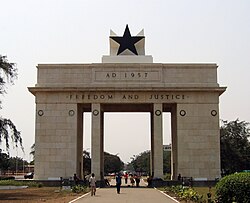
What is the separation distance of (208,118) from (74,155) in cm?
1481

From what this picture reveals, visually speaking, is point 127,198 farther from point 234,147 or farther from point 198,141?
point 234,147

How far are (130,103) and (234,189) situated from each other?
30.7m

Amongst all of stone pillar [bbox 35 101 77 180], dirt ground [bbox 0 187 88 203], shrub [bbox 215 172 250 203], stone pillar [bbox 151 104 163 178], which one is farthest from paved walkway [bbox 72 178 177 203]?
stone pillar [bbox 35 101 77 180]

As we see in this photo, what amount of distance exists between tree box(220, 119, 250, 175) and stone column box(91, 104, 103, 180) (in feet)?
89.4

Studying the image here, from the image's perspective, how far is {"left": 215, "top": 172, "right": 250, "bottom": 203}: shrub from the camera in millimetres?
20797

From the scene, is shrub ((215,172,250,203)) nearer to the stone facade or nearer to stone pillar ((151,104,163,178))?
stone pillar ((151,104,163,178))

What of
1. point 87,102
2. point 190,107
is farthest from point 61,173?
point 190,107

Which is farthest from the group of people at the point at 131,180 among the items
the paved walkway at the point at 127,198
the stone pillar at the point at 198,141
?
the stone pillar at the point at 198,141

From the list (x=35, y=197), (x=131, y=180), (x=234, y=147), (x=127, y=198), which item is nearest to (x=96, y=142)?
(x=131, y=180)

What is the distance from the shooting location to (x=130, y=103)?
51.3 meters

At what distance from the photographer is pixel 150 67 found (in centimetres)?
5131

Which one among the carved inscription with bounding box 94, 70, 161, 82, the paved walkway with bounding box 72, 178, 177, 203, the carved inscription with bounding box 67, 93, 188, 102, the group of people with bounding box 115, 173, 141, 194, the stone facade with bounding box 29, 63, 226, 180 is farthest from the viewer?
the carved inscription with bounding box 94, 70, 161, 82

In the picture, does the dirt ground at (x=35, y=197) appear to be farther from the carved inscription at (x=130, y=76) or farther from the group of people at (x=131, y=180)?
the carved inscription at (x=130, y=76)

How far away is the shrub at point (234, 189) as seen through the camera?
20797 mm
